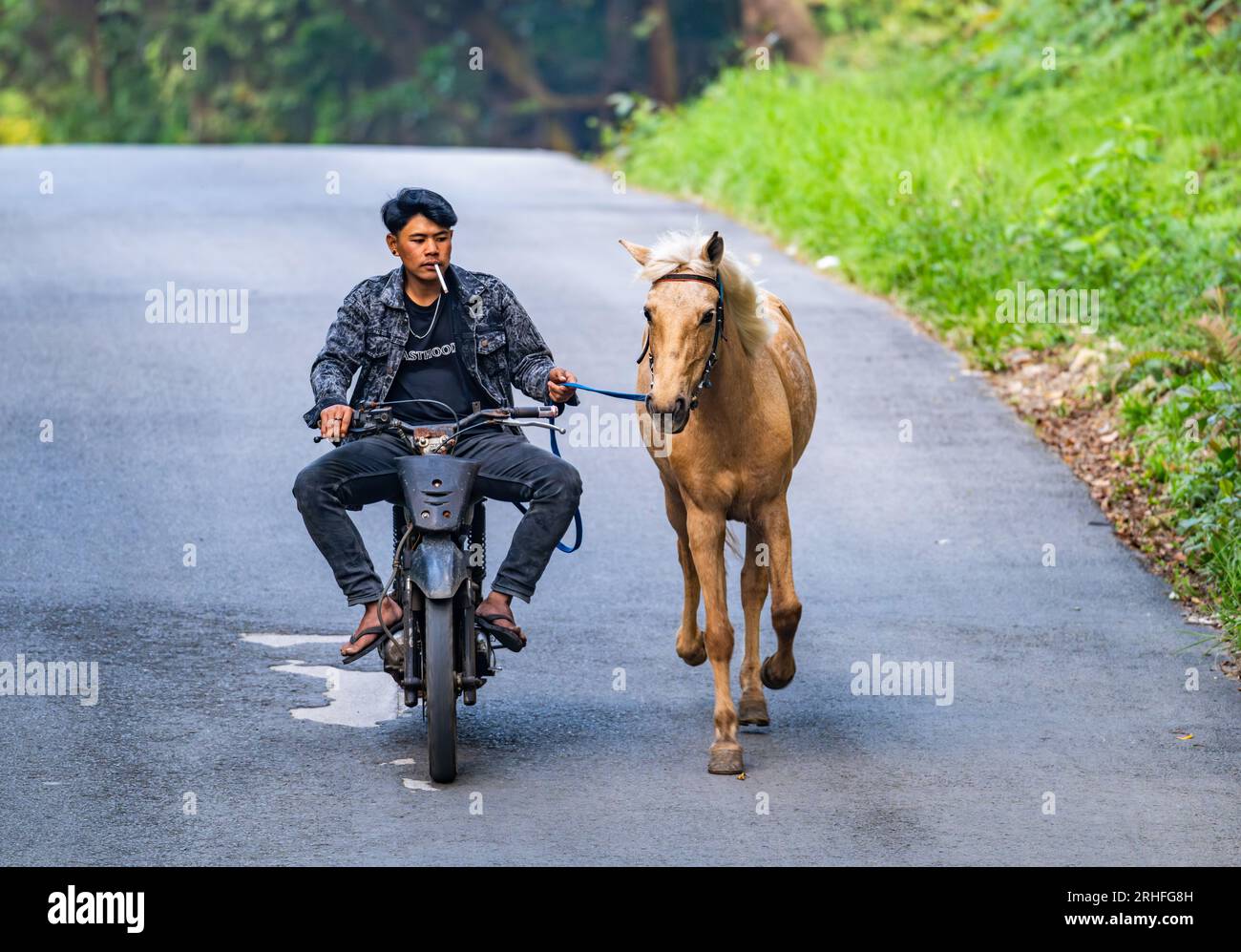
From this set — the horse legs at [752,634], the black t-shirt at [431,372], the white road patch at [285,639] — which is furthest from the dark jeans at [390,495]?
the white road patch at [285,639]

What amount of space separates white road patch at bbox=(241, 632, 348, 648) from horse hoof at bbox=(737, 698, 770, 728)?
2176 millimetres

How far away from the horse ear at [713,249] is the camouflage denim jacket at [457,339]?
0.89 metres

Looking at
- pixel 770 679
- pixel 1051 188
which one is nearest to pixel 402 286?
pixel 770 679

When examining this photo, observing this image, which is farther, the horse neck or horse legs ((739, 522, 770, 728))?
horse legs ((739, 522, 770, 728))

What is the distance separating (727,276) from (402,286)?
1370 mm

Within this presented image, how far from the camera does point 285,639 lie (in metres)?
9.48

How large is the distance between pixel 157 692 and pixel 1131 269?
31.2ft

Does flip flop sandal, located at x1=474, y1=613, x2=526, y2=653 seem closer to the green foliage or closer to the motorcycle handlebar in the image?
the motorcycle handlebar

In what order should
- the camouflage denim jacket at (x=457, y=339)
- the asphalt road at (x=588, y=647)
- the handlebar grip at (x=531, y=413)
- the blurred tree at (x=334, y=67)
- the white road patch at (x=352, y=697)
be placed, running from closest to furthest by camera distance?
the asphalt road at (x=588, y=647)
the handlebar grip at (x=531, y=413)
the camouflage denim jacket at (x=457, y=339)
the white road patch at (x=352, y=697)
the blurred tree at (x=334, y=67)

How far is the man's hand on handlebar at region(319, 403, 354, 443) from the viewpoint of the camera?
23.9 ft

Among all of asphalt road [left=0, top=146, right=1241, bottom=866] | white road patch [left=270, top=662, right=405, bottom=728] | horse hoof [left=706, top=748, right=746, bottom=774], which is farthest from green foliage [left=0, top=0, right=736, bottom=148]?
horse hoof [left=706, top=748, right=746, bottom=774]

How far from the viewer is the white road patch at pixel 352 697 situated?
27.1 ft

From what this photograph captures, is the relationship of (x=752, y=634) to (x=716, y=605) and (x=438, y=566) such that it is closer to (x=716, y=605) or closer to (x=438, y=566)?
(x=716, y=605)

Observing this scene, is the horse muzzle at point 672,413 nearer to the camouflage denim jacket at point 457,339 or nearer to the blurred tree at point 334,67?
the camouflage denim jacket at point 457,339
